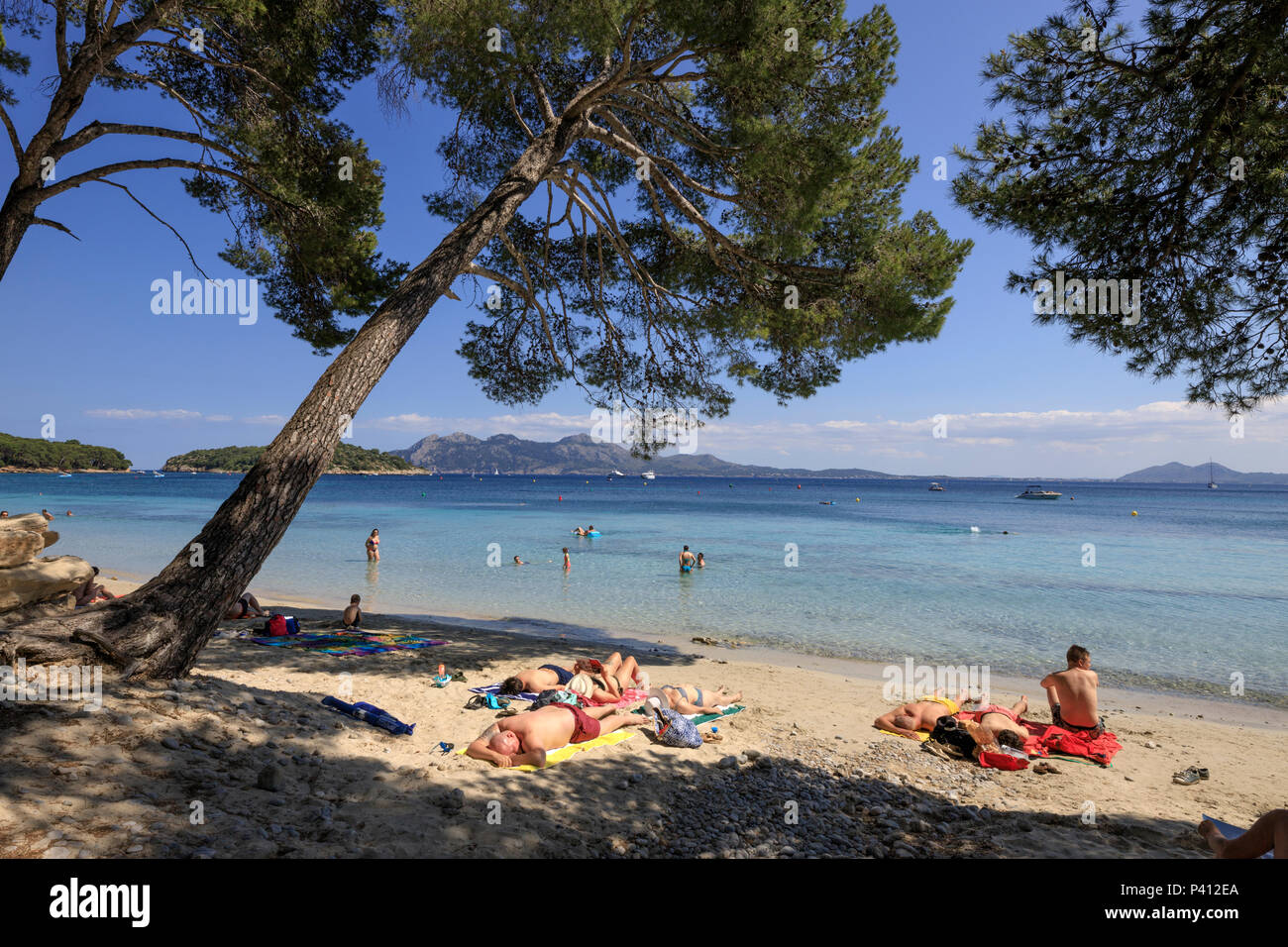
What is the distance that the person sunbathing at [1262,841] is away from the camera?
3.02 metres

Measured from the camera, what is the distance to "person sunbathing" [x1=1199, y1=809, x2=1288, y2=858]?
9.90ft

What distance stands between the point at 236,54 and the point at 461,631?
9.00 m

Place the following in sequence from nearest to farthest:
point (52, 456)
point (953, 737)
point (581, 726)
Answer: point (581, 726)
point (953, 737)
point (52, 456)

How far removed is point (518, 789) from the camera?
413 cm

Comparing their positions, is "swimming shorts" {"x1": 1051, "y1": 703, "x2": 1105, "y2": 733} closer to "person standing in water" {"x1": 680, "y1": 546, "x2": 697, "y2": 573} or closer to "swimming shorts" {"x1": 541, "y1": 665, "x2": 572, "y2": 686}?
"swimming shorts" {"x1": 541, "y1": 665, "x2": 572, "y2": 686}

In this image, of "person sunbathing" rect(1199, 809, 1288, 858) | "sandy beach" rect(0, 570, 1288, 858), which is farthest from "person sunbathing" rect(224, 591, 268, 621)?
"person sunbathing" rect(1199, 809, 1288, 858)

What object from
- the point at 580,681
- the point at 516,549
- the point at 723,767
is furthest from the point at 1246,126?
the point at 516,549

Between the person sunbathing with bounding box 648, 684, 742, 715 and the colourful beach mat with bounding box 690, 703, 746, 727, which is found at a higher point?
the person sunbathing with bounding box 648, 684, 742, 715

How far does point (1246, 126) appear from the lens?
3.84 metres

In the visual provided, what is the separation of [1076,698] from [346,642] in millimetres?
9346

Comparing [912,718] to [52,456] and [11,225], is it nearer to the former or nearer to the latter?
[11,225]

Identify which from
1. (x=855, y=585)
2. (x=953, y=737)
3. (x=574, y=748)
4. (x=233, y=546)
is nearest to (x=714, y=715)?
(x=574, y=748)

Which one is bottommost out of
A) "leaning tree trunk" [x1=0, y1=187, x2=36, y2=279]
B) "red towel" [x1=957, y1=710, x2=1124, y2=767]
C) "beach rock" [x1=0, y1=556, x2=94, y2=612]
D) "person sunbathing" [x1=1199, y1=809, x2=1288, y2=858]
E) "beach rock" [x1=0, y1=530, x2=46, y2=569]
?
"red towel" [x1=957, y1=710, x2=1124, y2=767]

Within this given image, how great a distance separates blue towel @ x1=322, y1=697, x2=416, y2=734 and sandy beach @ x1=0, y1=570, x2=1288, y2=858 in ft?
0.55
